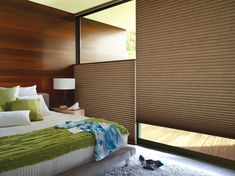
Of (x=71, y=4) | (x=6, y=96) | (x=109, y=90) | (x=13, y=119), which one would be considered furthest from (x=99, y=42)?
(x=13, y=119)

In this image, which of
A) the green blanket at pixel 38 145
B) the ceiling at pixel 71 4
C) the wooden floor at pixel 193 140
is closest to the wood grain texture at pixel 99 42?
the ceiling at pixel 71 4

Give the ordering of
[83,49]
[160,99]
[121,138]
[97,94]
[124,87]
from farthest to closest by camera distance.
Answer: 1. [83,49]
2. [97,94]
3. [124,87]
4. [160,99]
5. [121,138]

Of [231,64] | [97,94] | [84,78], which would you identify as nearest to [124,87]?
[97,94]

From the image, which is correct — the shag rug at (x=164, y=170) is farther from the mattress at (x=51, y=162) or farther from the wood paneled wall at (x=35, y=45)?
the wood paneled wall at (x=35, y=45)

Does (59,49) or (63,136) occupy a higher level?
(59,49)

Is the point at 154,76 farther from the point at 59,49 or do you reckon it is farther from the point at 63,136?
the point at 59,49

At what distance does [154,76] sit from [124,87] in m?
0.67

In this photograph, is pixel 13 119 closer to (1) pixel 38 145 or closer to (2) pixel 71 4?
(1) pixel 38 145

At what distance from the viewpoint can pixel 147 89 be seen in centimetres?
349

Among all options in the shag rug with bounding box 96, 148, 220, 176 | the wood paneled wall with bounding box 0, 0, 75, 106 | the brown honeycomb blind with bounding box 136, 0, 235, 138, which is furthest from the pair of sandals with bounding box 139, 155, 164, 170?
the wood paneled wall with bounding box 0, 0, 75, 106

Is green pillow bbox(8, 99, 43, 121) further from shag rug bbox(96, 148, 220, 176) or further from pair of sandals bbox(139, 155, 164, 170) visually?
pair of sandals bbox(139, 155, 164, 170)

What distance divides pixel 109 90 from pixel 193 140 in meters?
1.77

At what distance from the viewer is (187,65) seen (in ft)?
9.85

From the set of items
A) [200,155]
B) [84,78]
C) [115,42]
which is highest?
[115,42]
